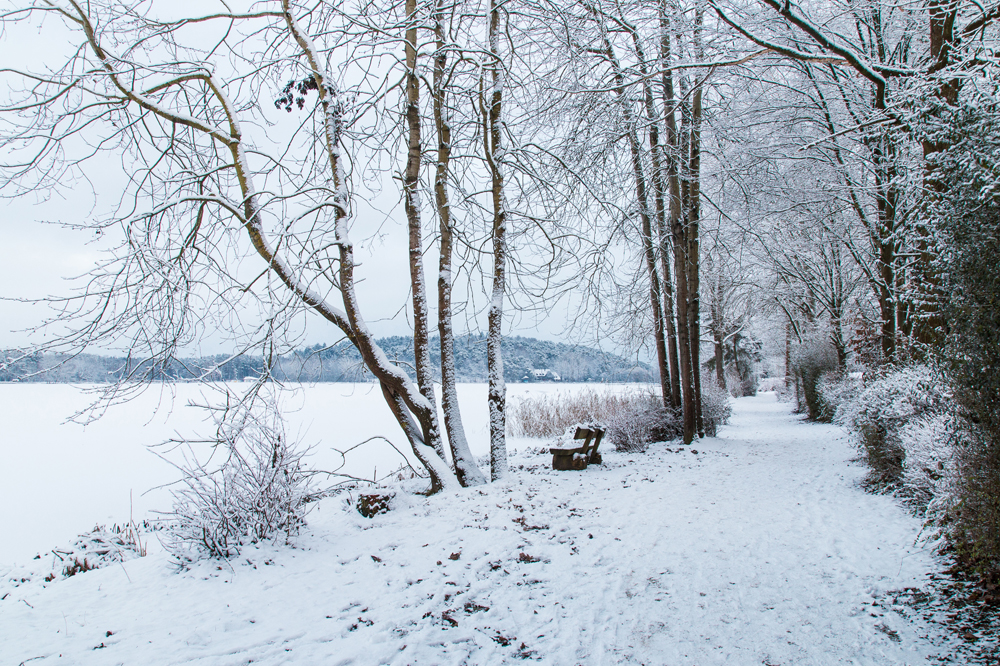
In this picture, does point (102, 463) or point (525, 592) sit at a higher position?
point (525, 592)

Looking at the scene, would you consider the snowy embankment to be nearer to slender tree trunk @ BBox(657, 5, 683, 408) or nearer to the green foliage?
the green foliage

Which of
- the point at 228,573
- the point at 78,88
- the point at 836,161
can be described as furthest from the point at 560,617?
the point at 836,161

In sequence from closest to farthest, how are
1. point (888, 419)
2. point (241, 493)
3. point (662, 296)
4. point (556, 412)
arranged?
point (241, 493) < point (888, 419) < point (662, 296) < point (556, 412)

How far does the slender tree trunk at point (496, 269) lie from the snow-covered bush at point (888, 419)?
423cm

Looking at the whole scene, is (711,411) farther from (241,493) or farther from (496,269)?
(241,493)

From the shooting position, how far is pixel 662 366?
10.4 meters

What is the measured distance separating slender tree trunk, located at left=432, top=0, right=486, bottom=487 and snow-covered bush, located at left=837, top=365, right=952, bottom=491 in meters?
4.51

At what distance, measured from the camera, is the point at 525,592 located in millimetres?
3129

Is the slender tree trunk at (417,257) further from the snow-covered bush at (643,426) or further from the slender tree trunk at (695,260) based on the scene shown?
the slender tree trunk at (695,260)

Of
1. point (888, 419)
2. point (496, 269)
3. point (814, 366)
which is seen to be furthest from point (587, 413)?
point (888, 419)

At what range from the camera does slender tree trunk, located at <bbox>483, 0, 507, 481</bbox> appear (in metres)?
6.32

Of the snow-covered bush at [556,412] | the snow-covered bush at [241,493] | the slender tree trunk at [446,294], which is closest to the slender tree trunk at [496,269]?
the slender tree trunk at [446,294]

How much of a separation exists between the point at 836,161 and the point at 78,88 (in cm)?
1116

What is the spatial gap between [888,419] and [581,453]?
3.66 metres
